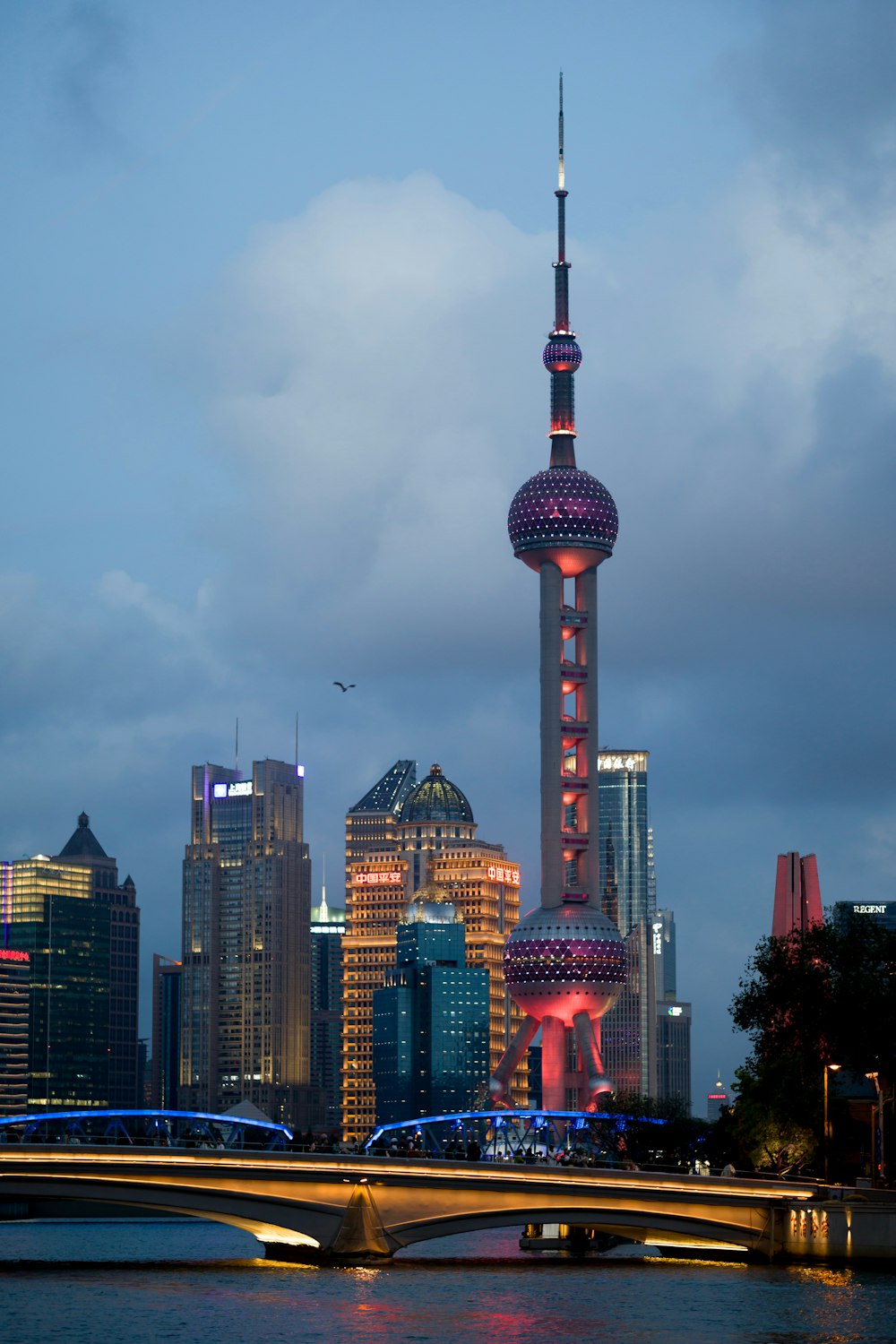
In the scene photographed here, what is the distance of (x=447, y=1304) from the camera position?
11381 centimetres

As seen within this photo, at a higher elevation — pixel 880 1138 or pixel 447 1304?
pixel 880 1138

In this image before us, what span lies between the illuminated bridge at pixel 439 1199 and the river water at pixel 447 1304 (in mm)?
2311

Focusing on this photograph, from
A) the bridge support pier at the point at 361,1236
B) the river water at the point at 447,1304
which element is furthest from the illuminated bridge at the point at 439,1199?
the river water at the point at 447,1304

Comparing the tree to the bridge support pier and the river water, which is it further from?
the bridge support pier

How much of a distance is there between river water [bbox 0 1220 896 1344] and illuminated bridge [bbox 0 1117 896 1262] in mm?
2311

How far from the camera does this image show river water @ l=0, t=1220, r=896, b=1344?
332 ft

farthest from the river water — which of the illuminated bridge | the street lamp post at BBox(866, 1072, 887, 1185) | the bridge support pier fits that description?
the street lamp post at BBox(866, 1072, 887, 1185)

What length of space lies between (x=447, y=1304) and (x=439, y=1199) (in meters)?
14.8

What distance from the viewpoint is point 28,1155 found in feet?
397

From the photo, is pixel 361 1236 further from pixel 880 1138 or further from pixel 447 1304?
pixel 880 1138

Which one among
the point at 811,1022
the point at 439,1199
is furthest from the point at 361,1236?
the point at 811,1022

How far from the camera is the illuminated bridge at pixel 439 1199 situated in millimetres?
124250

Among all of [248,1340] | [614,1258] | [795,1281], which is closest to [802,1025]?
[614,1258]

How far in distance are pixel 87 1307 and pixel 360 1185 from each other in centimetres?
1899
